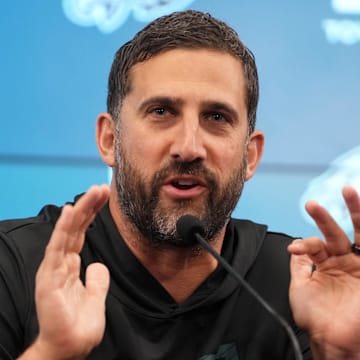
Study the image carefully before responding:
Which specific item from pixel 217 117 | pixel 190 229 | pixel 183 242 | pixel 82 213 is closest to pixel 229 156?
pixel 217 117

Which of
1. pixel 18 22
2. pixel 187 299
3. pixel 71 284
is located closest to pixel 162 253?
pixel 187 299

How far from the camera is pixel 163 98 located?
4.09 feet

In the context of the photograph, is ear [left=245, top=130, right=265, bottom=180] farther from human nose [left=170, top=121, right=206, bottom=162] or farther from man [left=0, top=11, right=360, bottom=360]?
human nose [left=170, top=121, right=206, bottom=162]

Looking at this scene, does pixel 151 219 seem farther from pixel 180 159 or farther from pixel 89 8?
pixel 89 8

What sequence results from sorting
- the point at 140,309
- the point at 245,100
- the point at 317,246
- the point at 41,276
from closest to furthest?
the point at 41,276 → the point at 317,246 → the point at 140,309 → the point at 245,100

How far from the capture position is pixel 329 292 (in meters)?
1.14

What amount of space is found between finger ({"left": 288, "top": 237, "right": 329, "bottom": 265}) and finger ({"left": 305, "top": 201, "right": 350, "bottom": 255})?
11 millimetres

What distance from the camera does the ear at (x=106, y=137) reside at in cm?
138

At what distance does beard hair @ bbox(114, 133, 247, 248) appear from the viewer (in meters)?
1.20

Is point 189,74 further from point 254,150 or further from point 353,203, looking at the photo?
point 353,203

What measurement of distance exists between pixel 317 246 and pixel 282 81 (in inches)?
32.4

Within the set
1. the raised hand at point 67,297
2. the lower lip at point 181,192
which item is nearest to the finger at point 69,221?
the raised hand at point 67,297

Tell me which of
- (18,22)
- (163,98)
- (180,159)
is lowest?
(180,159)

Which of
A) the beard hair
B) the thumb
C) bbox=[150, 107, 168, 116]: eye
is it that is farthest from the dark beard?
the thumb
